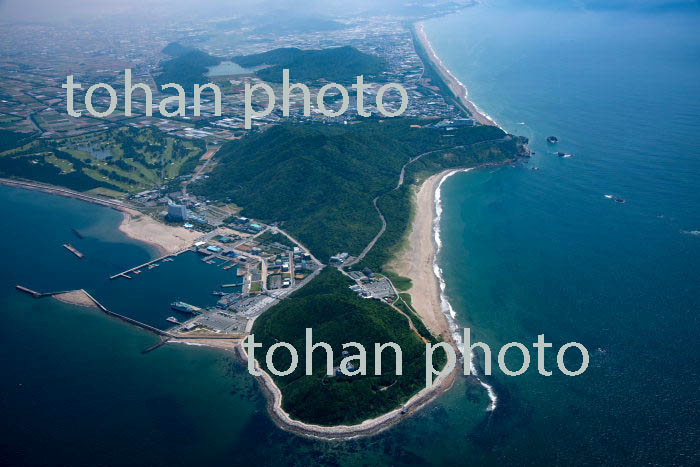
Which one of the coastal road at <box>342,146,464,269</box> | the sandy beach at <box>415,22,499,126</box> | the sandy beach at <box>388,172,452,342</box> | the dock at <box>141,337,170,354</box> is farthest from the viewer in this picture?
the sandy beach at <box>415,22,499,126</box>

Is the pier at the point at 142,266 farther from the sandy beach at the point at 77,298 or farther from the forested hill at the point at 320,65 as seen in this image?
the forested hill at the point at 320,65

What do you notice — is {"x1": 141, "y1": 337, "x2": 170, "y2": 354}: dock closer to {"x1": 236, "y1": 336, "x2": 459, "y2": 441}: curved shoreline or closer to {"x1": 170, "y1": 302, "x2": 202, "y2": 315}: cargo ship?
{"x1": 170, "y1": 302, "x2": 202, "y2": 315}: cargo ship

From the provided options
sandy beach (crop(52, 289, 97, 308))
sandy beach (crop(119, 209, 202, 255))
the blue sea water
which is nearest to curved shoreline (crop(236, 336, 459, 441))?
the blue sea water

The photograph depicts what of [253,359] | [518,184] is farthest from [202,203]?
[518,184]

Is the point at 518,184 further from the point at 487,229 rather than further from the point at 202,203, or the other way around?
the point at 202,203

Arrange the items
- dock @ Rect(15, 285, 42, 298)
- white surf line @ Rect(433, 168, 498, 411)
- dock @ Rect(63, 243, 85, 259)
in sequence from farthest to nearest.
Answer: dock @ Rect(63, 243, 85, 259) → dock @ Rect(15, 285, 42, 298) → white surf line @ Rect(433, 168, 498, 411)

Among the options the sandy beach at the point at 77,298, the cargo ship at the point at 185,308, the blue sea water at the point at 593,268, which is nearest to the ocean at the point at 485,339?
the blue sea water at the point at 593,268
